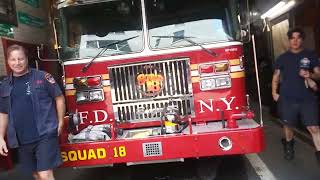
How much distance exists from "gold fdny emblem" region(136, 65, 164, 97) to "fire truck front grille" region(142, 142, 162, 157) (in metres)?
0.91

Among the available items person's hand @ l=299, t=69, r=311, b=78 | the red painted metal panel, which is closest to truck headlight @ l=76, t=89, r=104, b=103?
the red painted metal panel

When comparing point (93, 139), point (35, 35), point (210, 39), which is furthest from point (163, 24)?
point (35, 35)

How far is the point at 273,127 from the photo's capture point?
11.3 m

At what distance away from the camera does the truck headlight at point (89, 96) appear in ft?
21.3

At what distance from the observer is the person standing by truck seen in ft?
16.9

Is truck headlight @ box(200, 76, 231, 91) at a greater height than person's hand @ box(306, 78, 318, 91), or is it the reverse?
truck headlight @ box(200, 76, 231, 91)

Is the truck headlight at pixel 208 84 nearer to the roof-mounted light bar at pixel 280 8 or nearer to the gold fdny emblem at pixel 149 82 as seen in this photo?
the gold fdny emblem at pixel 149 82

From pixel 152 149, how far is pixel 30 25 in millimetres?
7521

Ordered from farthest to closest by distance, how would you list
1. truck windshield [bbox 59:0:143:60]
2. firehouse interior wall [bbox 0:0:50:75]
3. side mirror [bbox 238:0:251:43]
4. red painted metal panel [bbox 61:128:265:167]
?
firehouse interior wall [bbox 0:0:50:75], truck windshield [bbox 59:0:143:60], side mirror [bbox 238:0:251:43], red painted metal panel [bbox 61:128:265:167]

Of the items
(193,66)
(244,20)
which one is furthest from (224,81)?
(244,20)

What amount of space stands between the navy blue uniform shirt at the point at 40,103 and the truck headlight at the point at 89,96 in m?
1.19

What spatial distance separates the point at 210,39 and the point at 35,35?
7.22 m

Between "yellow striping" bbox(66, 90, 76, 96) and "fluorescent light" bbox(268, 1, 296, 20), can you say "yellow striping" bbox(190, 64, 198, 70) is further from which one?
"fluorescent light" bbox(268, 1, 296, 20)

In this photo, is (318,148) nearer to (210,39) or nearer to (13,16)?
(210,39)
